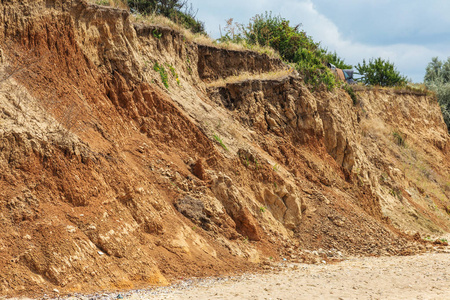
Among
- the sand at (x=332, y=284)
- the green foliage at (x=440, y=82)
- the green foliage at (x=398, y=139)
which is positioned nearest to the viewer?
the sand at (x=332, y=284)

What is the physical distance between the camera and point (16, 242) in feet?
24.5

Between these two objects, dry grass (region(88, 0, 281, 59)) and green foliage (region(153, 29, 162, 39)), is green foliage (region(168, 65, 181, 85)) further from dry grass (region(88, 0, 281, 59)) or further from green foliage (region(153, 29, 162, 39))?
dry grass (region(88, 0, 281, 59))

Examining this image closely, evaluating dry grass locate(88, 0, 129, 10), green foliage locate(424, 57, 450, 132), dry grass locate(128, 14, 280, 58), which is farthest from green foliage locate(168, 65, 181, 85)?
green foliage locate(424, 57, 450, 132)

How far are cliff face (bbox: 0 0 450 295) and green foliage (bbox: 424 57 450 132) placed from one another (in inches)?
623

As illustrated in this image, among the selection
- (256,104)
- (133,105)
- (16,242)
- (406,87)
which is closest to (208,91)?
(256,104)

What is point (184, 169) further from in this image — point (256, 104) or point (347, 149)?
point (347, 149)

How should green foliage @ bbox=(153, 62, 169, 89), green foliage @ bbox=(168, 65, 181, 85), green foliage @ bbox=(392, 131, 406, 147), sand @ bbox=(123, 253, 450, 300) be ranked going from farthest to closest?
green foliage @ bbox=(392, 131, 406, 147) → green foliage @ bbox=(168, 65, 181, 85) → green foliage @ bbox=(153, 62, 169, 89) → sand @ bbox=(123, 253, 450, 300)

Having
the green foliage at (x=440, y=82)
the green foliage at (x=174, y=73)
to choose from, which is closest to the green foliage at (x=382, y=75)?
the green foliage at (x=440, y=82)

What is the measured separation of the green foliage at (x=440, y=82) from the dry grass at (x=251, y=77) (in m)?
19.8

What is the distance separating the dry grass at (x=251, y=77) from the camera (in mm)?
17656

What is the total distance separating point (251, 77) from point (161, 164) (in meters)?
7.50

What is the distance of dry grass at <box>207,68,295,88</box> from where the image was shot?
1766cm

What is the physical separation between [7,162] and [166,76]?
24.0 feet

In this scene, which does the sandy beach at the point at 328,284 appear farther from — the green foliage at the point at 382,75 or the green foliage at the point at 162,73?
the green foliage at the point at 382,75
